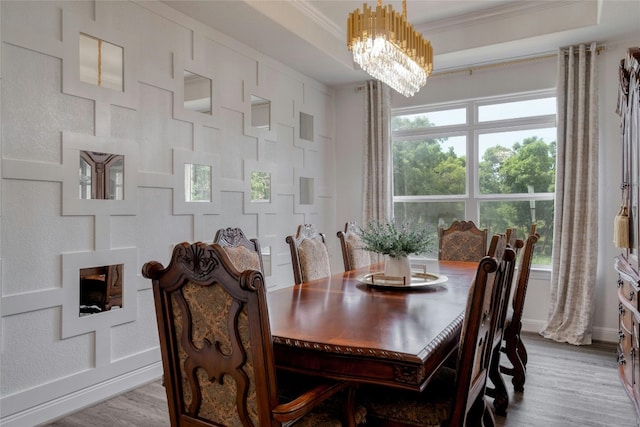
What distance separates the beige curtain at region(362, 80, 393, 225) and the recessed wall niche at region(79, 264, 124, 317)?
294 cm

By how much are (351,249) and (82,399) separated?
6.82 feet

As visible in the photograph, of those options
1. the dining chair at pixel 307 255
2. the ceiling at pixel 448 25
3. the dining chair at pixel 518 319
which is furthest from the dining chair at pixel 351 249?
the ceiling at pixel 448 25

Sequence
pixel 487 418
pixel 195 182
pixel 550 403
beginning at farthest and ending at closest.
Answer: pixel 195 182
pixel 550 403
pixel 487 418

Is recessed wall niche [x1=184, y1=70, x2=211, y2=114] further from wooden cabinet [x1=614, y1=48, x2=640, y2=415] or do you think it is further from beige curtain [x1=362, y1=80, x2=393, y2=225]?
wooden cabinet [x1=614, y1=48, x2=640, y2=415]

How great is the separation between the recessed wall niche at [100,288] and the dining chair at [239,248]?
0.93 metres

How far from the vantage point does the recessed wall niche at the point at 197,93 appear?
3.39m

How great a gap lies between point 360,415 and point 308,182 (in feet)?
11.8

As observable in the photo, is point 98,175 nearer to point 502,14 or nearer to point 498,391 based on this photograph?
point 498,391

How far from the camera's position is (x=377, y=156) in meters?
5.05

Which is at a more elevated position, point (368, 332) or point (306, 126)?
point (306, 126)

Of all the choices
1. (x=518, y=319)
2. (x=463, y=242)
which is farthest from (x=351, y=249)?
(x=518, y=319)

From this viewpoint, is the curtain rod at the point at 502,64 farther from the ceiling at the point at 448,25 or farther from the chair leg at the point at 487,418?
the chair leg at the point at 487,418

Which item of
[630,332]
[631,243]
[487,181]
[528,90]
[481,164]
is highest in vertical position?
[528,90]

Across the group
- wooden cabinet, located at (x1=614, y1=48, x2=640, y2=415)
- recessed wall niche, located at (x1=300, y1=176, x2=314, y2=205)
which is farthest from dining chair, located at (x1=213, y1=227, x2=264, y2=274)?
recessed wall niche, located at (x1=300, y1=176, x2=314, y2=205)
